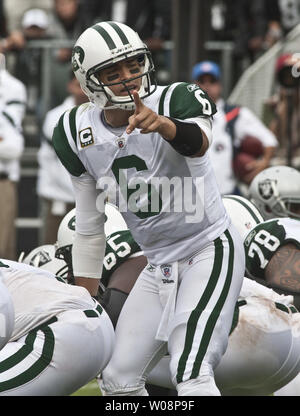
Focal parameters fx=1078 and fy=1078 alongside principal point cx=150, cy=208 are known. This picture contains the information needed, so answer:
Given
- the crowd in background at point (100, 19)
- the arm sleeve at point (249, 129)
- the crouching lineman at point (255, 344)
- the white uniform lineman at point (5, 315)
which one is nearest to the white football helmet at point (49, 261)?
the crouching lineman at point (255, 344)

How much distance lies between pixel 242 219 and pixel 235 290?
143 centimetres

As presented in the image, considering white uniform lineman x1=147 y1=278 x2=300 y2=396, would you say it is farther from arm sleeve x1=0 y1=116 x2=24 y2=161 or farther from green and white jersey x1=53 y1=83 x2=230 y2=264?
arm sleeve x1=0 y1=116 x2=24 y2=161

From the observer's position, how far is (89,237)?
16.0ft

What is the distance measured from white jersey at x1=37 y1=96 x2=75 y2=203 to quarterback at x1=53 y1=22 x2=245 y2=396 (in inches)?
195

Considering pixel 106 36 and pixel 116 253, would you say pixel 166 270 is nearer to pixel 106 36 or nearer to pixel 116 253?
pixel 116 253

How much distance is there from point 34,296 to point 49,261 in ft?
5.42

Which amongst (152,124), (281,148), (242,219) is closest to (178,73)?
(281,148)

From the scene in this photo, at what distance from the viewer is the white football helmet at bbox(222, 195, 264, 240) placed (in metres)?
5.87

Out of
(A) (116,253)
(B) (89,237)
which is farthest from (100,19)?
(B) (89,237)

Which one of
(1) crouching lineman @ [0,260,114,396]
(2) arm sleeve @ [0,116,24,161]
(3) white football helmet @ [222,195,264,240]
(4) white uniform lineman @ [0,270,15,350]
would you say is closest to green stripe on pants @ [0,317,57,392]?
(1) crouching lineman @ [0,260,114,396]

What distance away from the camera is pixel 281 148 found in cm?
1057

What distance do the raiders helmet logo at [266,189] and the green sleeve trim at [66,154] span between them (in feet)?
7.22

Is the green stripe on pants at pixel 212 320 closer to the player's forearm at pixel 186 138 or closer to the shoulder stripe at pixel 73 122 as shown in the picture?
the player's forearm at pixel 186 138
